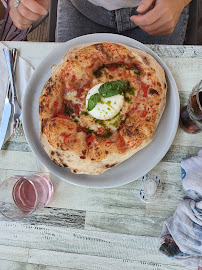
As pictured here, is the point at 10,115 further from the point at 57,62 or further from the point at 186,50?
the point at 186,50

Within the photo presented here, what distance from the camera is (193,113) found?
94 centimetres

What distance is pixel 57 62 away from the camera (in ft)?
3.63

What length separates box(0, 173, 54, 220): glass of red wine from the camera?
1.03 m

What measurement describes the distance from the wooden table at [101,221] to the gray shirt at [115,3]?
0.25 metres

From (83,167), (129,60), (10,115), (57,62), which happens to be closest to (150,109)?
(129,60)

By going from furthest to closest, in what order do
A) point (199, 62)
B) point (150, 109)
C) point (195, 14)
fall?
point (195, 14) → point (199, 62) → point (150, 109)

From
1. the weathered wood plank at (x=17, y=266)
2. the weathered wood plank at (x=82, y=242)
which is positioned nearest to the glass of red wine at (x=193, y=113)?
the weathered wood plank at (x=82, y=242)

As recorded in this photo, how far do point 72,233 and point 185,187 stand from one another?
0.45m

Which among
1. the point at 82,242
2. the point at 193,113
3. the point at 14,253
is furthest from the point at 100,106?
the point at 14,253

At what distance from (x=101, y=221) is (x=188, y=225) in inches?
12.2

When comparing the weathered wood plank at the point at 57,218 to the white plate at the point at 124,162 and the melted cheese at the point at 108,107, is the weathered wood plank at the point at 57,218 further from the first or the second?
the melted cheese at the point at 108,107

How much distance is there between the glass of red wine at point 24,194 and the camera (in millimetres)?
1033

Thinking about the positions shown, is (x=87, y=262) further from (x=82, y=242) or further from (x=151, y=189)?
(x=151, y=189)

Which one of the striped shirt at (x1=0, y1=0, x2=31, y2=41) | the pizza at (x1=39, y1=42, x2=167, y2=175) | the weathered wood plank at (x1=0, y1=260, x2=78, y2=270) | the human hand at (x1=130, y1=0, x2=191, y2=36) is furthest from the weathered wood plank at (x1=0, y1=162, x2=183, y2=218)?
the striped shirt at (x1=0, y1=0, x2=31, y2=41)
